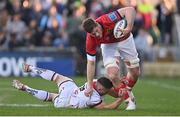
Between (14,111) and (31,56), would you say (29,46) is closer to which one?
(31,56)

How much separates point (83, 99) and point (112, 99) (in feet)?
10.8

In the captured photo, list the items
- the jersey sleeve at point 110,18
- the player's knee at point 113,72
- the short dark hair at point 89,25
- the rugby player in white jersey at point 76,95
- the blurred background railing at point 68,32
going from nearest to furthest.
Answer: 1. the short dark hair at point 89,25
2. the rugby player in white jersey at point 76,95
3. the jersey sleeve at point 110,18
4. the player's knee at point 113,72
5. the blurred background railing at point 68,32

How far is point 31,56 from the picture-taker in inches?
1024

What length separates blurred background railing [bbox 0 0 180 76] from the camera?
26188 millimetres

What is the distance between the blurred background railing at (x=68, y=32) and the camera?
26.2 m

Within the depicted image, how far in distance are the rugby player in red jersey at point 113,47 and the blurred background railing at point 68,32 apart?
10.3m

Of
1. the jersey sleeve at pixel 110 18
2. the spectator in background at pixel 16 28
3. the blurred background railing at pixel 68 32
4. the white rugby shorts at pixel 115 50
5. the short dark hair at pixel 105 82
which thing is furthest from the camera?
the spectator in background at pixel 16 28

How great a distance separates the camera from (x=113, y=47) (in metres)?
15.1

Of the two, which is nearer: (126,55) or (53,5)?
(126,55)

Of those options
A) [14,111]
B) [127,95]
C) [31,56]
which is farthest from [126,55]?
[31,56]

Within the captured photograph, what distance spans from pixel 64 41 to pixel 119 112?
44.8 feet

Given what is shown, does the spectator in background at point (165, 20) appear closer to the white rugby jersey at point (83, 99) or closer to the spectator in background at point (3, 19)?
the spectator in background at point (3, 19)

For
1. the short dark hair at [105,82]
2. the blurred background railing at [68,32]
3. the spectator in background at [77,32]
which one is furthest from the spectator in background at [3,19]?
the short dark hair at [105,82]

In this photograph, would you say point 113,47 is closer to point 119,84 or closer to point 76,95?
point 119,84
